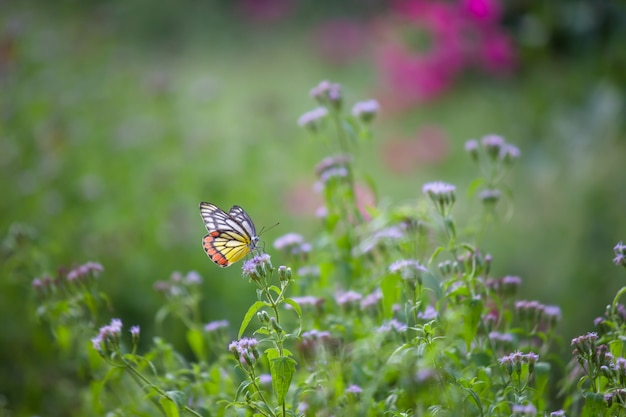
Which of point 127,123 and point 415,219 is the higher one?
point 127,123

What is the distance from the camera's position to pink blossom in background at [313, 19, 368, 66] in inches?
238

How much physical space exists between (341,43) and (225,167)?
10.5 ft

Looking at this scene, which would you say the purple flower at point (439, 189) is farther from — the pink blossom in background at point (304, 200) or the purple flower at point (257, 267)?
the pink blossom in background at point (304, 200)

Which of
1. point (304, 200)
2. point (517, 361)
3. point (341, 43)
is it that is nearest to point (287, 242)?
point (517, 361)

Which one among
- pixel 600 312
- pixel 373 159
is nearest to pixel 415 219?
pixel 600 312

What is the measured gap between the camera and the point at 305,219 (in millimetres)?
3191

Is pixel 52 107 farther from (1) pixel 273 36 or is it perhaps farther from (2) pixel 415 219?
(1) pixel 273 36

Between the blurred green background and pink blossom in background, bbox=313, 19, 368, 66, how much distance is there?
1.57 m

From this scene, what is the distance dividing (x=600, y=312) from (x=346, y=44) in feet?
14.0

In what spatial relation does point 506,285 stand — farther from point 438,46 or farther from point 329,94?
point 438,46

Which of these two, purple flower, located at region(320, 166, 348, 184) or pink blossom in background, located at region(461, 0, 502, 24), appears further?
pink blossom in background, located at region(461, 0, 502, 24)

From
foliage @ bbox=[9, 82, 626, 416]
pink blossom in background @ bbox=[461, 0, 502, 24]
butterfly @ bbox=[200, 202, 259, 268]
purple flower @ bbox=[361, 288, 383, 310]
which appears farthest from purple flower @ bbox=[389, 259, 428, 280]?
pink blossom in background @ bbox=[461, 0, 502, 24]

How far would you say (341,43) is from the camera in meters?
6.11

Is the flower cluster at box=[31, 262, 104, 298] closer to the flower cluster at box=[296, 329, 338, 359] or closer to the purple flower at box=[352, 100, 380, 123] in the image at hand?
the flower cluster at box=[296, 329, 338, 359]
